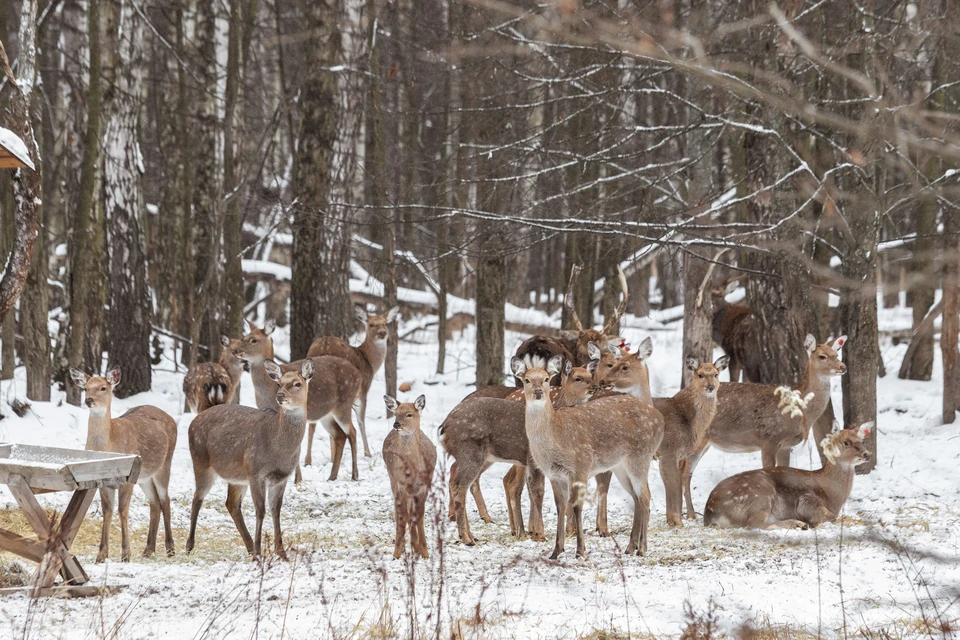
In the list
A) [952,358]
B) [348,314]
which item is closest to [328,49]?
[348,314]

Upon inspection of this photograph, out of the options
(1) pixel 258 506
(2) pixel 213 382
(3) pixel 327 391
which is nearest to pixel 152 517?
(1) pixel 258 506

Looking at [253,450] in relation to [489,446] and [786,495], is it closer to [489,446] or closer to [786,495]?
[489,446]

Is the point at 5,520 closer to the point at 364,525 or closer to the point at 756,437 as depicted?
the point at 364,525

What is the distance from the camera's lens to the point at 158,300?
1892 cm

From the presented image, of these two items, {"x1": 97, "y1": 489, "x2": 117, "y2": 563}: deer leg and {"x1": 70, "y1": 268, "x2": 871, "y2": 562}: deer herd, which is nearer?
{"x1": 97, "y1": 489, "x2": 117, "y2": 563}: deer leg

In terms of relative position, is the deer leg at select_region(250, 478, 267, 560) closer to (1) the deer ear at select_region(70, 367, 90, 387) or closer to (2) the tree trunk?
(1) the deer ear at select_region(70, 367, 90, 387)

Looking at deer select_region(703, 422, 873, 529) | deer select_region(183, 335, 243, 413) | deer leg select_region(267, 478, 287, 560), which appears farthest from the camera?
deer select_region(183, 335, 243, 413)

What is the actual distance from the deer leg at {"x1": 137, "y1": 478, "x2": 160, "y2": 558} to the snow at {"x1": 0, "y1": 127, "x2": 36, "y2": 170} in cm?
246

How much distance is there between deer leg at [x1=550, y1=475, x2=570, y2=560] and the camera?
688 cm

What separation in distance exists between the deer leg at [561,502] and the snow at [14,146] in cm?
436

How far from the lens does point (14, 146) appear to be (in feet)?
24.2

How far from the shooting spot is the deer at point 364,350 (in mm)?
11531

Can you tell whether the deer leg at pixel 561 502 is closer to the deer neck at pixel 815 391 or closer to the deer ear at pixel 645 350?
the deer ear at pixel 645 350

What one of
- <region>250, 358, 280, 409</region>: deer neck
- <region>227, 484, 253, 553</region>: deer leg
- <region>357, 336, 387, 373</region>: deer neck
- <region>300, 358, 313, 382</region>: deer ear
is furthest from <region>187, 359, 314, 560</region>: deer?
<region>357, 336, 387, 373</region>: deer neck
